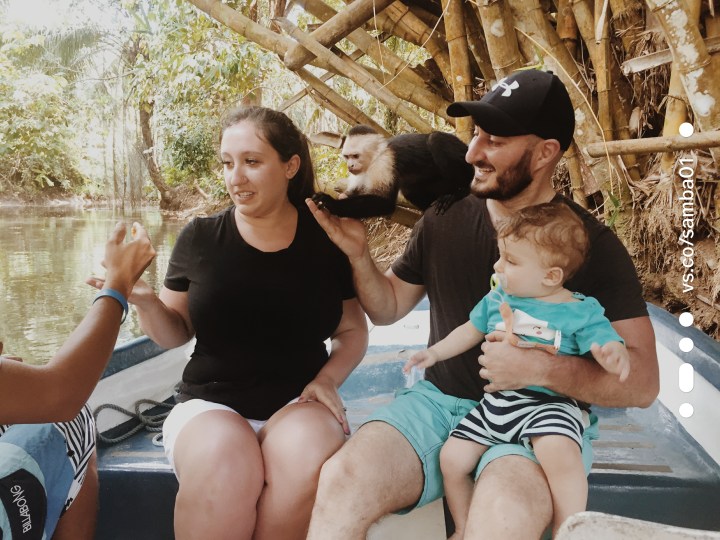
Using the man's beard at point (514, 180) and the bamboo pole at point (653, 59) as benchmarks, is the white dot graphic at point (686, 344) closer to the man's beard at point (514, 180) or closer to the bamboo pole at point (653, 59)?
the man's beard at point (514, 180)

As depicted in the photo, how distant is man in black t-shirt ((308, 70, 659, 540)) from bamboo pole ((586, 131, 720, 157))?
1.90 ft

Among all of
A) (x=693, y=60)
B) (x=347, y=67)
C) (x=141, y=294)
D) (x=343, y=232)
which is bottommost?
(x=141, y=294)

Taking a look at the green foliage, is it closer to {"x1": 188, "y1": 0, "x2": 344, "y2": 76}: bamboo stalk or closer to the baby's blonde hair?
{"x1": 188, "y1": 0, "x2": 344, "y2": 76}: bamboo stalk

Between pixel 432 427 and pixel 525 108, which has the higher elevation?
pixel 525 108

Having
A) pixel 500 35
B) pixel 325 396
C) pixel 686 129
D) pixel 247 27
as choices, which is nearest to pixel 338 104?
pixel 247 27

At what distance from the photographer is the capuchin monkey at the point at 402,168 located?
1.99 meters

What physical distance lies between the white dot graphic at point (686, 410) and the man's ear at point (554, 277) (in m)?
0.92

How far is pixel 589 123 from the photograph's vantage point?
110 inches

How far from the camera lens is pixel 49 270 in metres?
10.2

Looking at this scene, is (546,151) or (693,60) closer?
(546,151)

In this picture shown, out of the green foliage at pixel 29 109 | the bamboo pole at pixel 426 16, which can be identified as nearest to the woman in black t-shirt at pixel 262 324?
the bamboo pole at pixel 426 16

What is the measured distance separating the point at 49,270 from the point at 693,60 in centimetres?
1058

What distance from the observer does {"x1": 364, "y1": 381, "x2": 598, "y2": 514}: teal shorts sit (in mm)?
1150

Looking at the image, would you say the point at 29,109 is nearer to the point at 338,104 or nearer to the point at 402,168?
the point at 338,104
